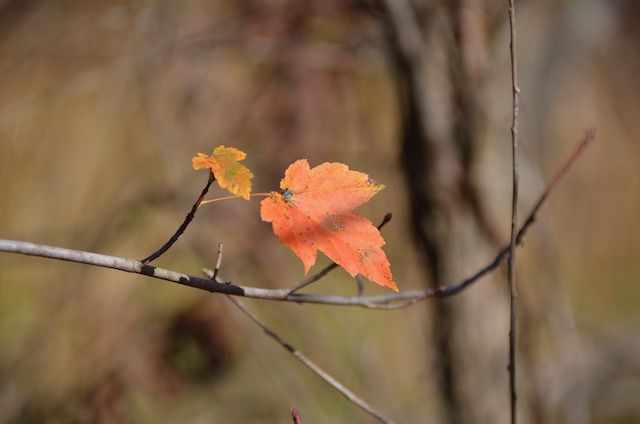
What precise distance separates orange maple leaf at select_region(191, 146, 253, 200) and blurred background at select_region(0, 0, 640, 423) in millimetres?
1224

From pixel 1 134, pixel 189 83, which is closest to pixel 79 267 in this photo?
pixel 1 134

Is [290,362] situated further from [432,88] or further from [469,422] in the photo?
[432,88]

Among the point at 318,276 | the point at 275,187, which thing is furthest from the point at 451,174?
the point at 318,276

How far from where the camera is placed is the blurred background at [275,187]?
6.67 ft

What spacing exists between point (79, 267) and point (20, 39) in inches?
50.6

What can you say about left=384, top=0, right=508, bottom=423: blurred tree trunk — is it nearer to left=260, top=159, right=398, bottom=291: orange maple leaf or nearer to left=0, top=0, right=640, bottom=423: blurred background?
left=0, top=0, right=640, bottom=423: blurred background

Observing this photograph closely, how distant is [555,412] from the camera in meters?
2.29

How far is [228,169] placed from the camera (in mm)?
837

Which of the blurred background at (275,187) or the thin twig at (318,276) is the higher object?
the blurred background at (275,187)

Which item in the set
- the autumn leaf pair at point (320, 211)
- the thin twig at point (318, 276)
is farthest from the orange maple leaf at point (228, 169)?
the thin twig at point (318, 276)

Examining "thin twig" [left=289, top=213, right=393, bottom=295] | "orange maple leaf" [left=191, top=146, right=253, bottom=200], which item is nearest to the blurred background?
"thin twig" [left=289, top=213, right=393, bottom=295]

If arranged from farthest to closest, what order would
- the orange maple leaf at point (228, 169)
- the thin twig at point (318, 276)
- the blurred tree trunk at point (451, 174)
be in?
the blurred tree trunk at point (451, 174)
the thin twig at point (318, 276)
the orange maple leaf at point (228, 169)

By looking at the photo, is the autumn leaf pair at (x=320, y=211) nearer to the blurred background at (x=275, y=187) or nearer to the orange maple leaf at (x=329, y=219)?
the orange maple leaf at (x=329, y=219)

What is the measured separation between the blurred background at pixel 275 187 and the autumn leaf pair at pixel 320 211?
1125 millimetres
